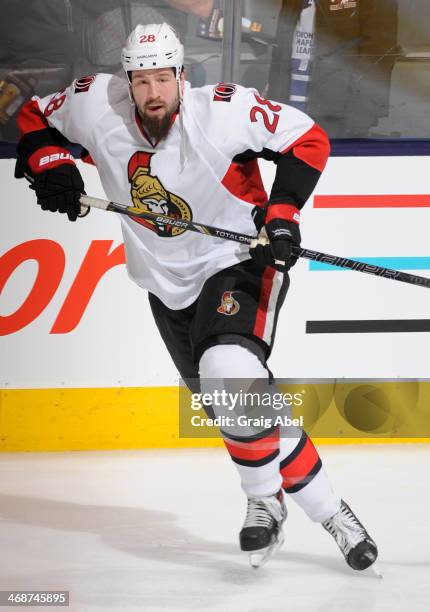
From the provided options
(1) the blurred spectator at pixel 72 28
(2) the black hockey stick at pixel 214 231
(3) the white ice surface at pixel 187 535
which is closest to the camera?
(3) the white ice surface at pixel 187 535

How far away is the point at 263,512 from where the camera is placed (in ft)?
8.77

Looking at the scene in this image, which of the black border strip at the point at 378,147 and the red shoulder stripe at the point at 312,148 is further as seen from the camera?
the black border strip at the point at 378,147

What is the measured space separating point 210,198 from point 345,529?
88cm

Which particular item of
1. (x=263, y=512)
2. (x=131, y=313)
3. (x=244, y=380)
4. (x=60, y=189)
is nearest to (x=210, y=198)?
(x=60, y=189)

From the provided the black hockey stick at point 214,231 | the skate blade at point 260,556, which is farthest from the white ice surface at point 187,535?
the black hockey stick at point 214,231

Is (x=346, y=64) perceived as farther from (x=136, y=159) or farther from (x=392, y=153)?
(x=136, y=159)

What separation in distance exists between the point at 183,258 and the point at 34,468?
1105 millimetres

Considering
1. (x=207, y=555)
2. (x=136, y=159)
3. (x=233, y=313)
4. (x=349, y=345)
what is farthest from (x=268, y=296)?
(x=349, y=345)

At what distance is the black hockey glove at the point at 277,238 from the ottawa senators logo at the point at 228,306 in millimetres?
110

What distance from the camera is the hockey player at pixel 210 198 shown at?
2.62 metres

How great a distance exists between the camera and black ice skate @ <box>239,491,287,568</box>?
261cm

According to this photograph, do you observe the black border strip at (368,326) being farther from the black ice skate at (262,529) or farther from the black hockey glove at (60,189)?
the black hockey glove at (60,189)

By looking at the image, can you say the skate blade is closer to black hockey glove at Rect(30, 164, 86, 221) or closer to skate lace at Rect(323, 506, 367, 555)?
skate lace at Rect(323, 506, 367, 555)

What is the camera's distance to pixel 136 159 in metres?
2.73
